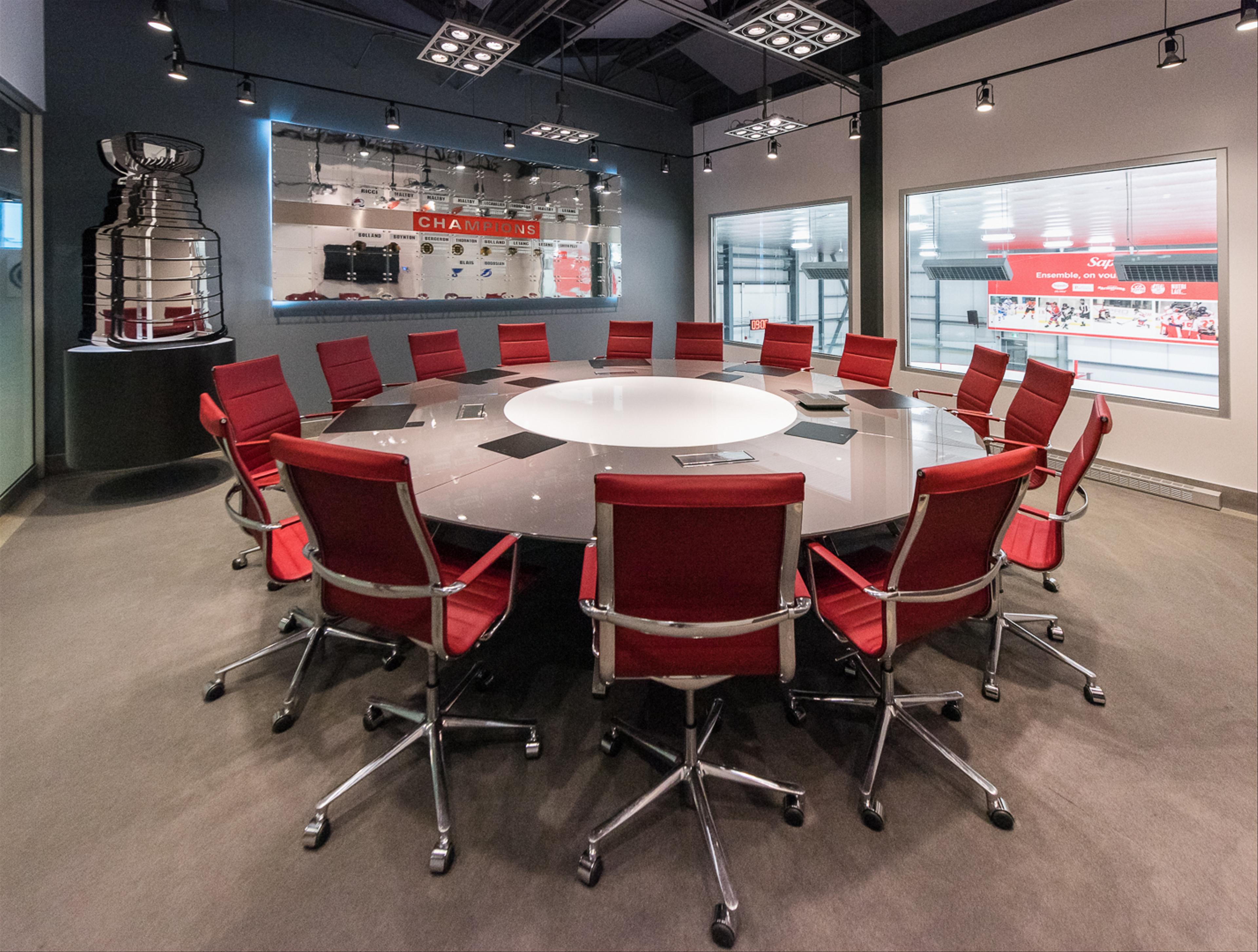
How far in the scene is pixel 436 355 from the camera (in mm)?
5164

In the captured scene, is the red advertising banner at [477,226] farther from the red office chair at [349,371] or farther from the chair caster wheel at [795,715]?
the chair caster wheel at [795,715]

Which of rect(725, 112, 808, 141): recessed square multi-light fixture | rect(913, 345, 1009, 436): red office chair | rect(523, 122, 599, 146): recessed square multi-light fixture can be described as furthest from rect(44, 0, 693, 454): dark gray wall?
rect(913, 345, 1009, 436): red office chair

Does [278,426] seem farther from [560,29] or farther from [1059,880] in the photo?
[560,29]

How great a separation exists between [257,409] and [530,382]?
1.74 metres

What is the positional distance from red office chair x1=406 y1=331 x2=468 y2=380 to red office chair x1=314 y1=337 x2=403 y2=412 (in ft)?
1.27

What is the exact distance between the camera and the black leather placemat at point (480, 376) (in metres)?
4.53

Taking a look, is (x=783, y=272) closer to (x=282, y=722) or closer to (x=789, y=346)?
(x=789, y=346)

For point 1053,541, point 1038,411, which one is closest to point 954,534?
point 1053,541

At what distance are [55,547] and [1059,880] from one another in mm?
5066

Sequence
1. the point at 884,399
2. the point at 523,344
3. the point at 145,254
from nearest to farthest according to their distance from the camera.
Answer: the point at 884,399
the point at 145,254
the point at 523,344

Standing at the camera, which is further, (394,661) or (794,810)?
(394,661)

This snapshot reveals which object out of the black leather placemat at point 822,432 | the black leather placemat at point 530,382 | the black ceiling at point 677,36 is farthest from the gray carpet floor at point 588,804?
the black ceiling at point 677,36

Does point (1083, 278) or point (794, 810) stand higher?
point (1083, 278)

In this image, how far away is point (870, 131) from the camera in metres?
6.47
